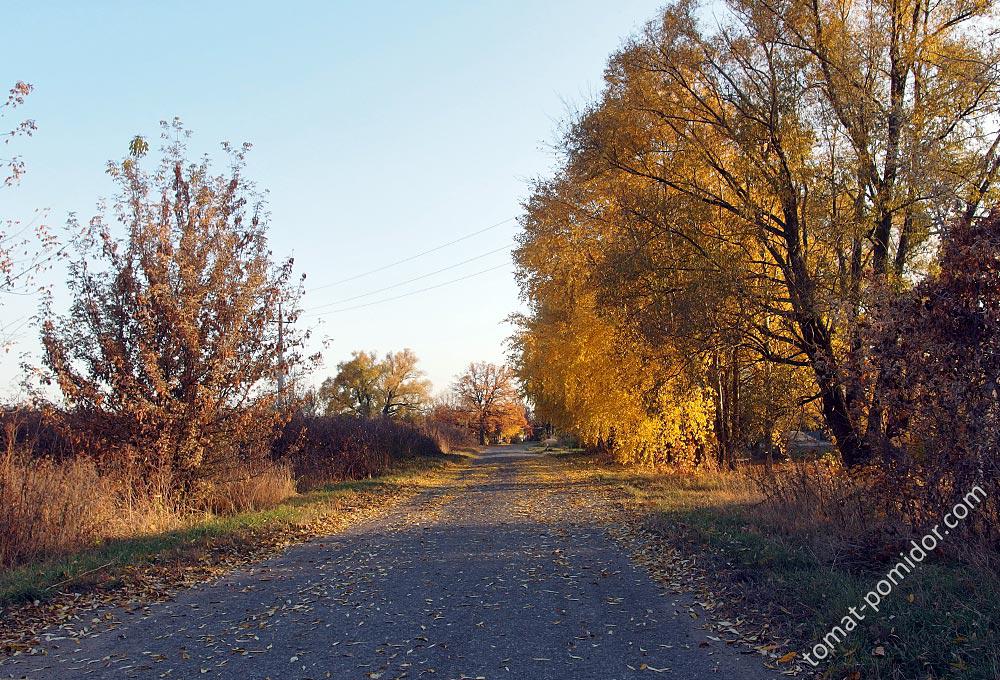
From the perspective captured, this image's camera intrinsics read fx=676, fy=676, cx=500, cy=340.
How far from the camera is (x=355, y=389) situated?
75.1 metres

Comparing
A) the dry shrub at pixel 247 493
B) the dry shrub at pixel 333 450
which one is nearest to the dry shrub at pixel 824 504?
the dry shrub at pixel 247 493

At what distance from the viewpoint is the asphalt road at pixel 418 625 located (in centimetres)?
509

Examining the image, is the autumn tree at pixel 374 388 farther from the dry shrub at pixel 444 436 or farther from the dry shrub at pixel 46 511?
the dry shrub at pixel 46 511

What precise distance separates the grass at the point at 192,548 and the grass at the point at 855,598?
6387 millimetres

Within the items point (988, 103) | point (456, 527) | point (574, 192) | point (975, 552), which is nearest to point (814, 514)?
point (975, 552)

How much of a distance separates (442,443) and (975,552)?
148 ft

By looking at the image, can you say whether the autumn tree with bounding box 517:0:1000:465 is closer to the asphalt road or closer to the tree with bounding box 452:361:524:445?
the asphalt road

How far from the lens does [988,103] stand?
11500mm

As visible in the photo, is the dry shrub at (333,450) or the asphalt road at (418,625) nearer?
the asphalt road at (418,625)

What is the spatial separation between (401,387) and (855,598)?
72625 mm

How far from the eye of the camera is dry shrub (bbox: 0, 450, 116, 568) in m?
8.76

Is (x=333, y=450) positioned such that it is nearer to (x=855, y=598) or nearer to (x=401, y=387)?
(x=855, y=598)

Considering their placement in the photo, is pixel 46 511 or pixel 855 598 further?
pixel 46 511

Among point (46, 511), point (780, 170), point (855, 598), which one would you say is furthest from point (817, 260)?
point (46, 511)
